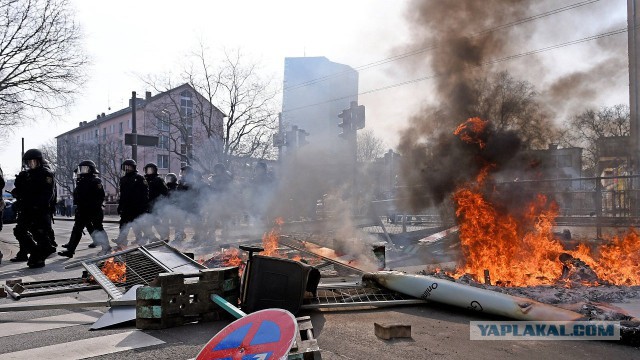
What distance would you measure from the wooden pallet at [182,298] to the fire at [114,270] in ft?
7.68

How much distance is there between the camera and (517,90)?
36.9 ft

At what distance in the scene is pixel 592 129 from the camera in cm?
1338

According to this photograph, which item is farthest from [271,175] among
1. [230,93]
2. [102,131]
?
[102,131]

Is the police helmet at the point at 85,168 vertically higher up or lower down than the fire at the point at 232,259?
higher up

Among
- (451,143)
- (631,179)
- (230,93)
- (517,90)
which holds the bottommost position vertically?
(631,179)

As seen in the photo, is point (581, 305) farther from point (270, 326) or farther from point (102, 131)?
point (102, 131)

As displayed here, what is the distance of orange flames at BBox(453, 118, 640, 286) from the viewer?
670 centimetres

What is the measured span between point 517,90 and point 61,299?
10254mm

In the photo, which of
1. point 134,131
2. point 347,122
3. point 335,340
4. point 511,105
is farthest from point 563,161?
point 134,131

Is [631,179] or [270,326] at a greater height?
[631,179]

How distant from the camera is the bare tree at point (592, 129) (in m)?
11.9

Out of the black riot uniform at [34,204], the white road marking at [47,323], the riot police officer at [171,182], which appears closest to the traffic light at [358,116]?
the riot police officer at [171,182]

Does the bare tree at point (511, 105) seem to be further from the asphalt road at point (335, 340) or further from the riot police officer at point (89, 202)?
the riot police officer at point (89, 202)

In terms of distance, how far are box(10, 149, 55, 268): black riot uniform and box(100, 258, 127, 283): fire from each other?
2684 mm
